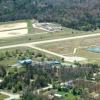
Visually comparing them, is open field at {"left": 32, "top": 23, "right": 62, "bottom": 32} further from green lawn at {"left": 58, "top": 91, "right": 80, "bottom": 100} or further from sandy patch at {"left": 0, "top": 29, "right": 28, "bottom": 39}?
green lawn at {"left": 58, "top": 91, "right": 80, "bottom": 100}

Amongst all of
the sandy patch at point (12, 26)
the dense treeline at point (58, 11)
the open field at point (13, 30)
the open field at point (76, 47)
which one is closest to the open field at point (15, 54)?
the open field at point (76, 47)

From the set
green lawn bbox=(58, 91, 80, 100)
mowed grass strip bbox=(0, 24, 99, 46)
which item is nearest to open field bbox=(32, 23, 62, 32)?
mowed grass strip bbox=(0, 24, 99, 46)

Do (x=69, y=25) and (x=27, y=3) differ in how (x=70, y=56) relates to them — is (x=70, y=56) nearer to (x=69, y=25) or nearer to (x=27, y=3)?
(x=69, y=25)

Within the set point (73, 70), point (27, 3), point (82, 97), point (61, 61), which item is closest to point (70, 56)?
point (61, 61)

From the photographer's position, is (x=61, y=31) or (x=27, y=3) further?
(x=27, y=3)

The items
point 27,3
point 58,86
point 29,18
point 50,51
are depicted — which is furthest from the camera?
point 27,3

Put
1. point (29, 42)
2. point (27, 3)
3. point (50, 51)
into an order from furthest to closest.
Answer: point (27, 3) < point (29, 42) < point (50, 51)

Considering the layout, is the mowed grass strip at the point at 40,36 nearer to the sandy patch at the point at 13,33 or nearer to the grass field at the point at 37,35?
the grass field at the point at 37,35
